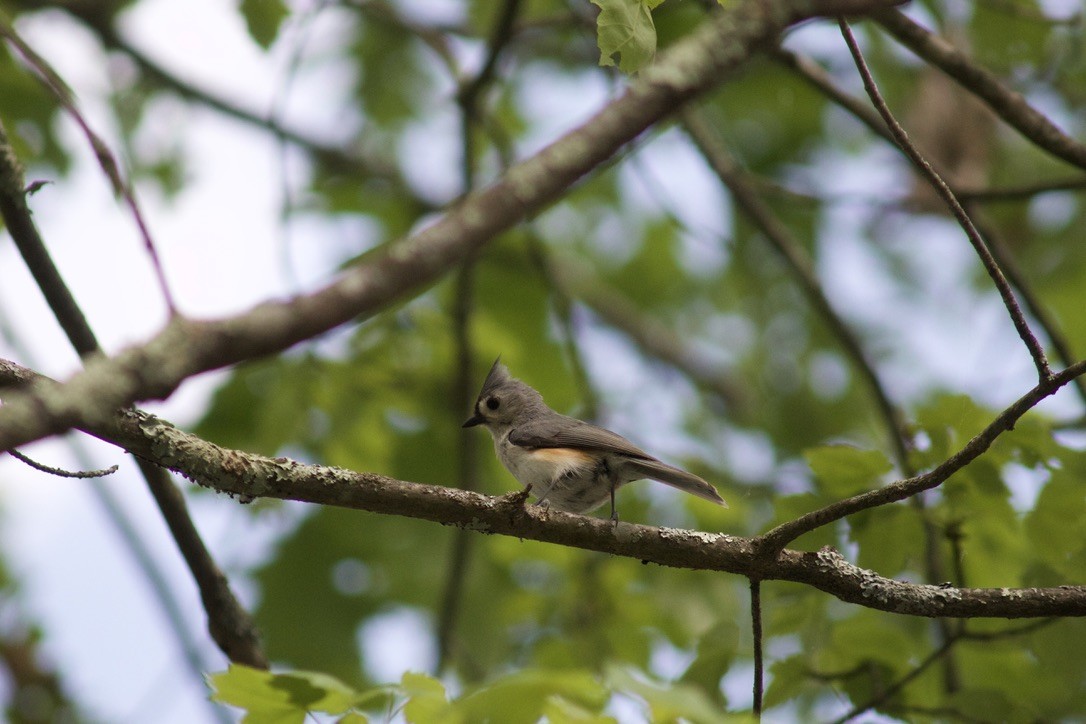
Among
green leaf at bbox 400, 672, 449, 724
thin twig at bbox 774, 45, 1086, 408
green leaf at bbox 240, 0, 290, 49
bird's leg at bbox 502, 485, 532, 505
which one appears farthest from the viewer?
green leaf at bbox 240, 0, 290, 49

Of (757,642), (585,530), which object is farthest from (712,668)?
(585,530)

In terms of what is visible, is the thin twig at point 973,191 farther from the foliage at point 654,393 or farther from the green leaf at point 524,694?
the green leaf at point 524,694

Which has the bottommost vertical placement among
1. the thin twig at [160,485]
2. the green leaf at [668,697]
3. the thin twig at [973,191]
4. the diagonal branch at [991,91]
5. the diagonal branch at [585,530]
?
the green leaf at [668,697]

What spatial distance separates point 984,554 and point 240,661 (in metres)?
2.65

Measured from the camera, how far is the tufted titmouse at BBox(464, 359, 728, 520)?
159 inches

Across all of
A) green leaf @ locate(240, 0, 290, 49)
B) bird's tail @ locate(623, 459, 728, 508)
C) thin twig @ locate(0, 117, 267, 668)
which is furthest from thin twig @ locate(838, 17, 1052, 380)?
green leaf @ locate(240, 0, 290, 49)

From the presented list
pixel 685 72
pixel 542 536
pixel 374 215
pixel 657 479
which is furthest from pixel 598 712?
pixel 374 215

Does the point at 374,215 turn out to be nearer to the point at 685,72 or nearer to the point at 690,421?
the point at 690,421

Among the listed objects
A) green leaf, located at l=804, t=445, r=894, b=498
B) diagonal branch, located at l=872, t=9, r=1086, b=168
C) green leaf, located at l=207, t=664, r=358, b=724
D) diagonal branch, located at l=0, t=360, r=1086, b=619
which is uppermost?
diagonal branch, located at l=872, t=9, r=1086, b=168

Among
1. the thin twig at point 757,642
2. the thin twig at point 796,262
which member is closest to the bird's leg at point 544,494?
the thin twig at point 757,642

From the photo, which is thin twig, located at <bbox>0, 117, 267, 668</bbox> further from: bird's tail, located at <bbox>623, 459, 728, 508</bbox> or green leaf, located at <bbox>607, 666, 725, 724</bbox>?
green leaf, located at <bbox>607, 666, 725, 724</bbox>

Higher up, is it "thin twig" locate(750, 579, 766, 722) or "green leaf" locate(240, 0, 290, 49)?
"green leaf" locate(240, 0, 290, 49)

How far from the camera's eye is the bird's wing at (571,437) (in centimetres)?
410

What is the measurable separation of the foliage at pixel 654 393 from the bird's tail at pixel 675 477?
1.30ft
